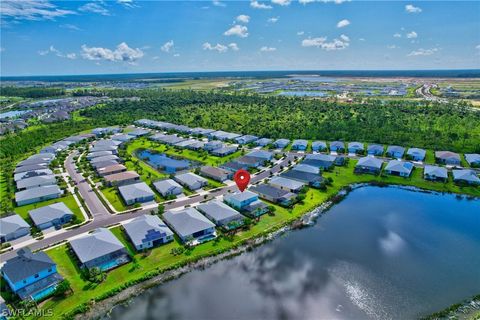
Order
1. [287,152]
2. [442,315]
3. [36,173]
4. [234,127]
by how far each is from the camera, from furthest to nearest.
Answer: [234,127] → [287,152] → [36,173] → [442,315]

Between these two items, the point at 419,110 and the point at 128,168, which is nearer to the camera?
the point at 128,168

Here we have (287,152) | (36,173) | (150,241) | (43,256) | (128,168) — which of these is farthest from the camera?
(287,152)

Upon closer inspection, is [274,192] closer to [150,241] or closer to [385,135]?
[150,241]

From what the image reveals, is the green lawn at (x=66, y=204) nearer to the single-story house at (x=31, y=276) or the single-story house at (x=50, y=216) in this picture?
the single-story house at (x=50, y=216)

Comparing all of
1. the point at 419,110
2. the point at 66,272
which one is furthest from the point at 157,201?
the point at 419,110

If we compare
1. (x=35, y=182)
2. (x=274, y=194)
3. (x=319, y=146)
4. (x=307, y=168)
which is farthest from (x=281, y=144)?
(x=35, y=182)

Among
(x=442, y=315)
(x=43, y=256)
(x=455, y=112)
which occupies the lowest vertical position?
(x=442, y=315)

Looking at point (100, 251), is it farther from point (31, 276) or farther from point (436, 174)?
point (436, 174)
